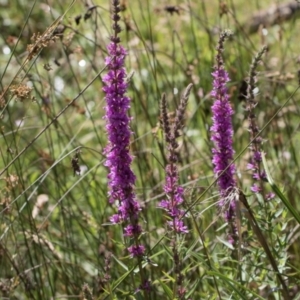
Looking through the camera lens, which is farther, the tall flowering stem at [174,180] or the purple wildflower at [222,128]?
the purple wildflower at [222,128]

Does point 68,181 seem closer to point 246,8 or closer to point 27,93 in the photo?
point 27,93

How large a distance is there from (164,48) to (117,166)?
393cm

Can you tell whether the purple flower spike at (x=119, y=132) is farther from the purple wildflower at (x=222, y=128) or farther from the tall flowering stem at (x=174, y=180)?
the purple wildflower at (x=222, y=128)

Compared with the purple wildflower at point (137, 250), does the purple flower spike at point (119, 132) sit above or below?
above

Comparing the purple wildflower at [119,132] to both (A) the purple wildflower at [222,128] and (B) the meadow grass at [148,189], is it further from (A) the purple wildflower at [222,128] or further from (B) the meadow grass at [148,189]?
(A) the purple wildflower at [222,128]

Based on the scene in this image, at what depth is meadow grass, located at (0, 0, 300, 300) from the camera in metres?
1.85

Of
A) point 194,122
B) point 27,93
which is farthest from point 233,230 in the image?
point 194,122

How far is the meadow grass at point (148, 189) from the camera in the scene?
6.07 ft

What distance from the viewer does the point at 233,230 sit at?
6.54 ft

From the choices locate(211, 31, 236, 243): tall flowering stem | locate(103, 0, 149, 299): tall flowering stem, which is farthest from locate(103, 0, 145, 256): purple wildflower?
locate(211, 31, 236, 243): tall flowering stem

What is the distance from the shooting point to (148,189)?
280 centimetres

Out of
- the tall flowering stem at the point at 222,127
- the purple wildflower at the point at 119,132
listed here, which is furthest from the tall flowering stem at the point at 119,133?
the tall flowering stem at the point at 222,127

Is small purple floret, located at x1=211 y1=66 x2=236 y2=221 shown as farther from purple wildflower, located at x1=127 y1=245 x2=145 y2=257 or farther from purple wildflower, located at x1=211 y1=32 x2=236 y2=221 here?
purple wildflower, located at x1=127 y1=245 x2=145 y2=257

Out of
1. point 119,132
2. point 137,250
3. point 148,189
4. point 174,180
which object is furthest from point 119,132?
point 148,189
